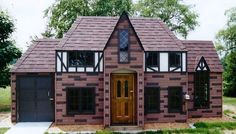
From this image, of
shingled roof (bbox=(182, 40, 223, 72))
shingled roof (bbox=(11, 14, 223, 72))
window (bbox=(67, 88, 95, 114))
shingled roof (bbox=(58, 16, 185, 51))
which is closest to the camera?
window (bbox=(67, 88, 95, 114))

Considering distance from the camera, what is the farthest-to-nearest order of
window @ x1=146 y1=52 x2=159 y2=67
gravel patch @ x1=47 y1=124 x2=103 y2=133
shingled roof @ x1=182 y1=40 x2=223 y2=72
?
shingled roof @ x1=182 y1=40 x2=223 y2=72 → window @ x1=146 y1=52 x2=159 y2=67 → gravel patch @ x1=47 y1=124 x2=103 y2=133

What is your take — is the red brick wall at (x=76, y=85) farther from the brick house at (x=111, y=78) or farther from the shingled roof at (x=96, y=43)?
the shingled roof at (x=96, y=43)

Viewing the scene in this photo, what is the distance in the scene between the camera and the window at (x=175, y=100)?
2014cm

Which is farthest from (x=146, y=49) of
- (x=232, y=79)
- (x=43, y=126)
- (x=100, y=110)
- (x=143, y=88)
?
(x=232, y=79)

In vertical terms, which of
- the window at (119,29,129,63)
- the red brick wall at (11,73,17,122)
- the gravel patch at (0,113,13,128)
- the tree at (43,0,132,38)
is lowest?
the gravel patch at (0,113,13,128)

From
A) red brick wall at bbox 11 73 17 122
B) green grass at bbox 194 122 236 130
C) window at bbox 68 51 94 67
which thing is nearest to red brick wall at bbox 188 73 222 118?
green grass at bbox 194 122 236 130

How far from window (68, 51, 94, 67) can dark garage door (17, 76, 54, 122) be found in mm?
1823

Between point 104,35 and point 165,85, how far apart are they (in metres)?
4.52

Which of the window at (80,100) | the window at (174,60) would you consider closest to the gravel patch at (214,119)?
the window at (174,60)

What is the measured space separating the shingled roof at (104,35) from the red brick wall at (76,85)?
1.57 metres

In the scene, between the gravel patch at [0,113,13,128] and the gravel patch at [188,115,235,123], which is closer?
the gravel patch at [0,113,13,128]

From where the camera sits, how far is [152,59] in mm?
20141

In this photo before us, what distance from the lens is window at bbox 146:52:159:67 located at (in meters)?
20.1

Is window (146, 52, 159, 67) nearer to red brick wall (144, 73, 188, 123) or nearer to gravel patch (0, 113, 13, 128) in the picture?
red brick wall (144, 73, 188, 123)
